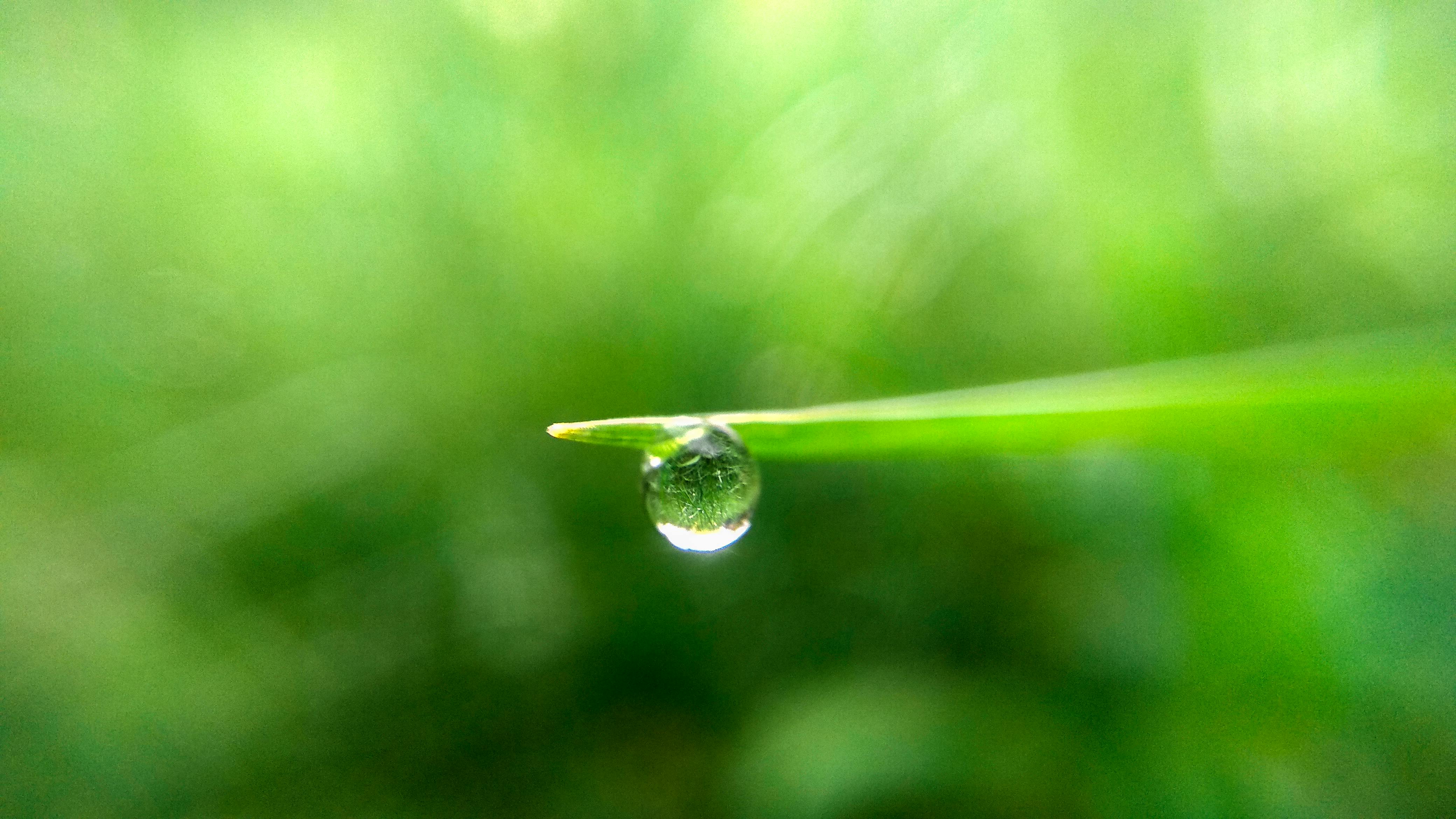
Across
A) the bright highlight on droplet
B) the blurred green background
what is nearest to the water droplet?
the bright highlight on droplet

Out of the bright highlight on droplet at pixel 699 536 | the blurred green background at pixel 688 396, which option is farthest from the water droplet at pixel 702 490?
the blurred green background at pixel 688 396

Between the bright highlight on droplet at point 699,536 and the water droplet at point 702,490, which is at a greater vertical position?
the water droplet at point 702,490

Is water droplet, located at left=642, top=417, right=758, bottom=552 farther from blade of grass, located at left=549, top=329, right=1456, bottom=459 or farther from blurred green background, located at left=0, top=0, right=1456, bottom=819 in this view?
blurred green background, located at left=0, top=0, right=1456, bottom=819

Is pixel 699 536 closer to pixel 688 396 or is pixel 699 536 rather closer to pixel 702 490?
pixel 702 490

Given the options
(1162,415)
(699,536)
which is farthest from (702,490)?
(1162,415)

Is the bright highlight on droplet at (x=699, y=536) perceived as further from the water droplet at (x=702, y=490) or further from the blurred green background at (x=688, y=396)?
the blurred green background at (x=688, y=396)

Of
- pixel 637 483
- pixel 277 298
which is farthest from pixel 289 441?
pixel 637 483
